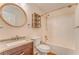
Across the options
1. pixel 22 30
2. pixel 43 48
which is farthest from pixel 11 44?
pixel 43 48

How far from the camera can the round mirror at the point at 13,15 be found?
1.26 m

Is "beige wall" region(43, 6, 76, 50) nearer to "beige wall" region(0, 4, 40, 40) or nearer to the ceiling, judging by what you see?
the ceiling

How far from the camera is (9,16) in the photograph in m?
1.29

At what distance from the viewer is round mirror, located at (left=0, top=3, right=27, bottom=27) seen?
49.5 inches

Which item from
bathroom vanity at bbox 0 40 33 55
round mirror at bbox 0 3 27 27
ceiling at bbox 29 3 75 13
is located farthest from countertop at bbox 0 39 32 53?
ceiling at bbox 29 3 75 13

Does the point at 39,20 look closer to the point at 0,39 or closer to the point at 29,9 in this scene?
the point at 29,9

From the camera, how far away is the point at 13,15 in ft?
4.17

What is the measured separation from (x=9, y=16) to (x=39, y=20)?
1.55 feet

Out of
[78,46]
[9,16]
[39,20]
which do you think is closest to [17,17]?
[9,16]

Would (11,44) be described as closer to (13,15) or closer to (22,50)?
(22,50)

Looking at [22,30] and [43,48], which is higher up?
[22,30]

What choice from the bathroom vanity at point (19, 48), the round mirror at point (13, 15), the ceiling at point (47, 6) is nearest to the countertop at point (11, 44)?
the bathroom vanity at point (19, 48)

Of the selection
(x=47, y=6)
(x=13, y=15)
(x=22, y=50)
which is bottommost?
(x=22, y=50)

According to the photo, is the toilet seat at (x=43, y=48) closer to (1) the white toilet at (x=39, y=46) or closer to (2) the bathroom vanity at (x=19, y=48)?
(1) the white toilet at (x=39, y=46)
